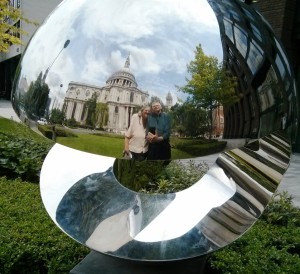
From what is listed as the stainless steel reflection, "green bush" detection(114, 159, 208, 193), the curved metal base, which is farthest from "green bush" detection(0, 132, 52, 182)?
the curved metal base

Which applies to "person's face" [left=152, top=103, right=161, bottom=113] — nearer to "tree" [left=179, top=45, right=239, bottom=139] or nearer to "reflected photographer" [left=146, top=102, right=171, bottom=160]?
"reflected photographer" [left=146, top=102, right=171, bottom=160]

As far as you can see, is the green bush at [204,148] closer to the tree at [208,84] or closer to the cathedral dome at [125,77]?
the tree at [208,84]

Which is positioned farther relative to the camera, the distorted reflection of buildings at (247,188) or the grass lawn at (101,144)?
the distorted reflection of buildings at (247,188)

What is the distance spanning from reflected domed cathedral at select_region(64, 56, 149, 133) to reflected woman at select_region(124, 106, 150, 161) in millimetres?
24

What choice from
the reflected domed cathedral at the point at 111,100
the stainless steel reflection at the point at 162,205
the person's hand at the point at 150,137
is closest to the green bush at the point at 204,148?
the person's hand at the point at 150,137

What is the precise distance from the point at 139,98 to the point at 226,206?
1.59 metres

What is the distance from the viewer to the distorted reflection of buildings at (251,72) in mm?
1928

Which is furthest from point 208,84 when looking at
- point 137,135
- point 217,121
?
point 137,135

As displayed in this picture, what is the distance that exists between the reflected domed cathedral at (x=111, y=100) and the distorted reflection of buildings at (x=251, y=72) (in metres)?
0.46

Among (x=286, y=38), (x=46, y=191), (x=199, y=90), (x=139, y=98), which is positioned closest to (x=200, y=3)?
(x=199, y=90)

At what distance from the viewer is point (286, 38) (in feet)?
38.5

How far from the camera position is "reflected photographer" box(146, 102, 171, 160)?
1.73 metres

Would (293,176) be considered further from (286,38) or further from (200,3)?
(200,3)

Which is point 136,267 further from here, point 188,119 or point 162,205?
point 188,119
